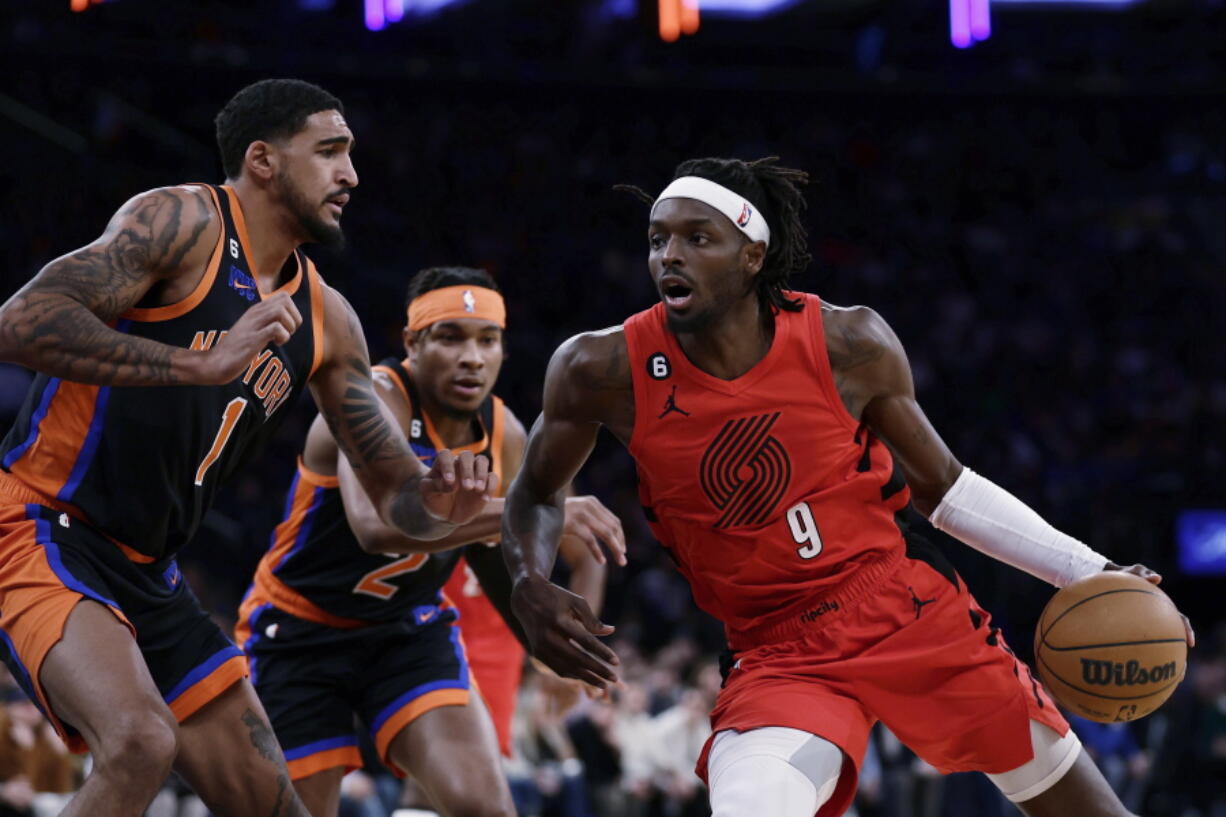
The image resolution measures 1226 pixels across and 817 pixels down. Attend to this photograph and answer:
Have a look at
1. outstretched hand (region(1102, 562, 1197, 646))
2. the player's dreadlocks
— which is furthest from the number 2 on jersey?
outstretched hand (region(1102, 562, 1197, 646))

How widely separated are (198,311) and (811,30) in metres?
16.3

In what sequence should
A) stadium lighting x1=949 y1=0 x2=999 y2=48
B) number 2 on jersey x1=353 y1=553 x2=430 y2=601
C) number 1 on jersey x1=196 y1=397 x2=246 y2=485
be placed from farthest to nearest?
stadium lighting x1=949 y1=0 x2=999 y2=48
number 2 on jersey x1=353 y1=553 x2=430 y2=601
number 1 on jersey x1=196 y1=397 x2=246 y2=485

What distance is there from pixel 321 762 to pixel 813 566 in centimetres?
199

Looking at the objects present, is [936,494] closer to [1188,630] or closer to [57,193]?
[1188,630]

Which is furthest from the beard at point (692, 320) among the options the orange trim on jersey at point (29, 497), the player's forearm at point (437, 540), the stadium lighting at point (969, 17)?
the stadium lighting at point (969, 17)

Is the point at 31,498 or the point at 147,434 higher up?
the point at 147,434

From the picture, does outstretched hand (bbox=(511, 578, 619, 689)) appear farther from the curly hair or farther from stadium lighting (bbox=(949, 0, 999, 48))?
stadium lighting (bbox=(949, 0, 999, 48))

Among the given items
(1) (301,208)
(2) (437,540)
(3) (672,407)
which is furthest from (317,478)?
(3) (672,407)

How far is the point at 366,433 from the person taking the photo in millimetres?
4594

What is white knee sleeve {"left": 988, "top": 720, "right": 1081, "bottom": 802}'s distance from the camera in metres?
4.03

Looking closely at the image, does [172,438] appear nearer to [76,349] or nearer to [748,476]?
[76,349]

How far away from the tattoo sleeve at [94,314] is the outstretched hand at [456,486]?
0.90 metres

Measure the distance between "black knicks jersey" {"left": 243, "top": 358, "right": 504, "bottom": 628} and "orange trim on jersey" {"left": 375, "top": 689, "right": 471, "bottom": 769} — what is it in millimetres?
338

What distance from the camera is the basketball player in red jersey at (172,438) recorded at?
12.0 feet
